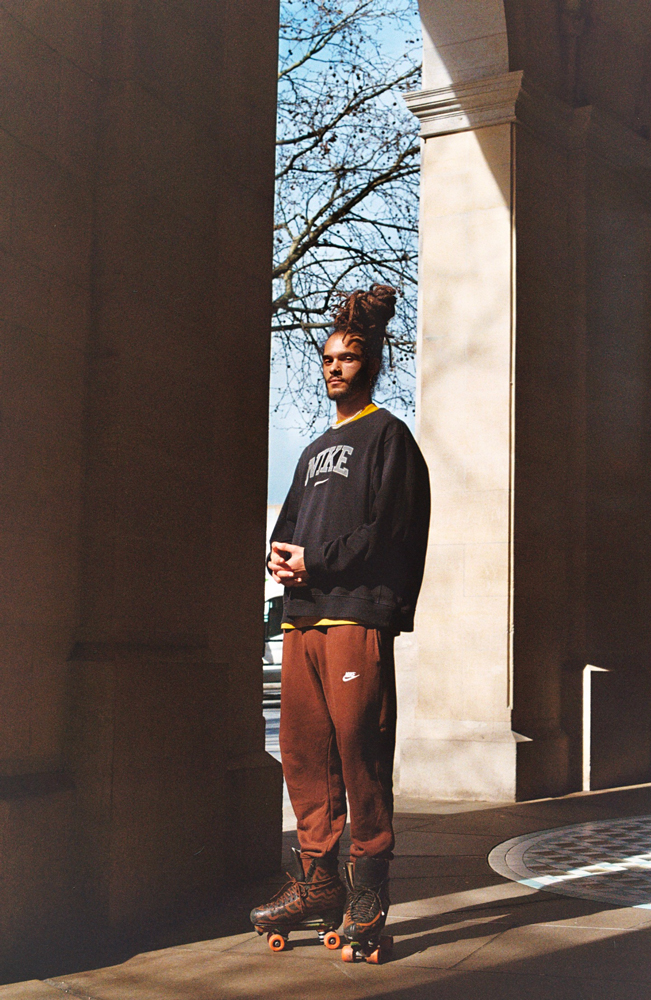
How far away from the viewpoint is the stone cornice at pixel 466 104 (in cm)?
748

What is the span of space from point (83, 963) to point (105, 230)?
2391mm

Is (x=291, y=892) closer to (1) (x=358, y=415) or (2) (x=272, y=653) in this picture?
(1) (x=358, y=415)

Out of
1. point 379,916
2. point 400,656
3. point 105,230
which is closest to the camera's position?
point 379,916

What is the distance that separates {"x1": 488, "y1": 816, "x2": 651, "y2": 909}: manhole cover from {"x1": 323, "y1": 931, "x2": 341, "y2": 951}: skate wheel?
111cm

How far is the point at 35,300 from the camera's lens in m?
3.67

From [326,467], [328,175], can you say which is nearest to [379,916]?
[326,467]

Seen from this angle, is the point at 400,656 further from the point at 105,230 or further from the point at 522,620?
the point at 105,230

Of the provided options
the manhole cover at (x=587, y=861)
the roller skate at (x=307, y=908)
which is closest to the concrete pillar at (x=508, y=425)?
the manhole cover at (x=587, y=861)

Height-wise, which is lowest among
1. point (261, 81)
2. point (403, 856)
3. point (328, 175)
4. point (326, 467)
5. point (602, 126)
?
point (403, 856)

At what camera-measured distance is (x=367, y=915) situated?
10.5 ft

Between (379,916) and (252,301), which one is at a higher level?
(252,301)

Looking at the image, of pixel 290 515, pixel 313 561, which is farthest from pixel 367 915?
pixel 290 515

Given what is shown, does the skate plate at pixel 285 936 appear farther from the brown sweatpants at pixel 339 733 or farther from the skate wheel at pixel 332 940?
the brown sweatpants at pixel 339 733

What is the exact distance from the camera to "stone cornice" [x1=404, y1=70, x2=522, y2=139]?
748cm
